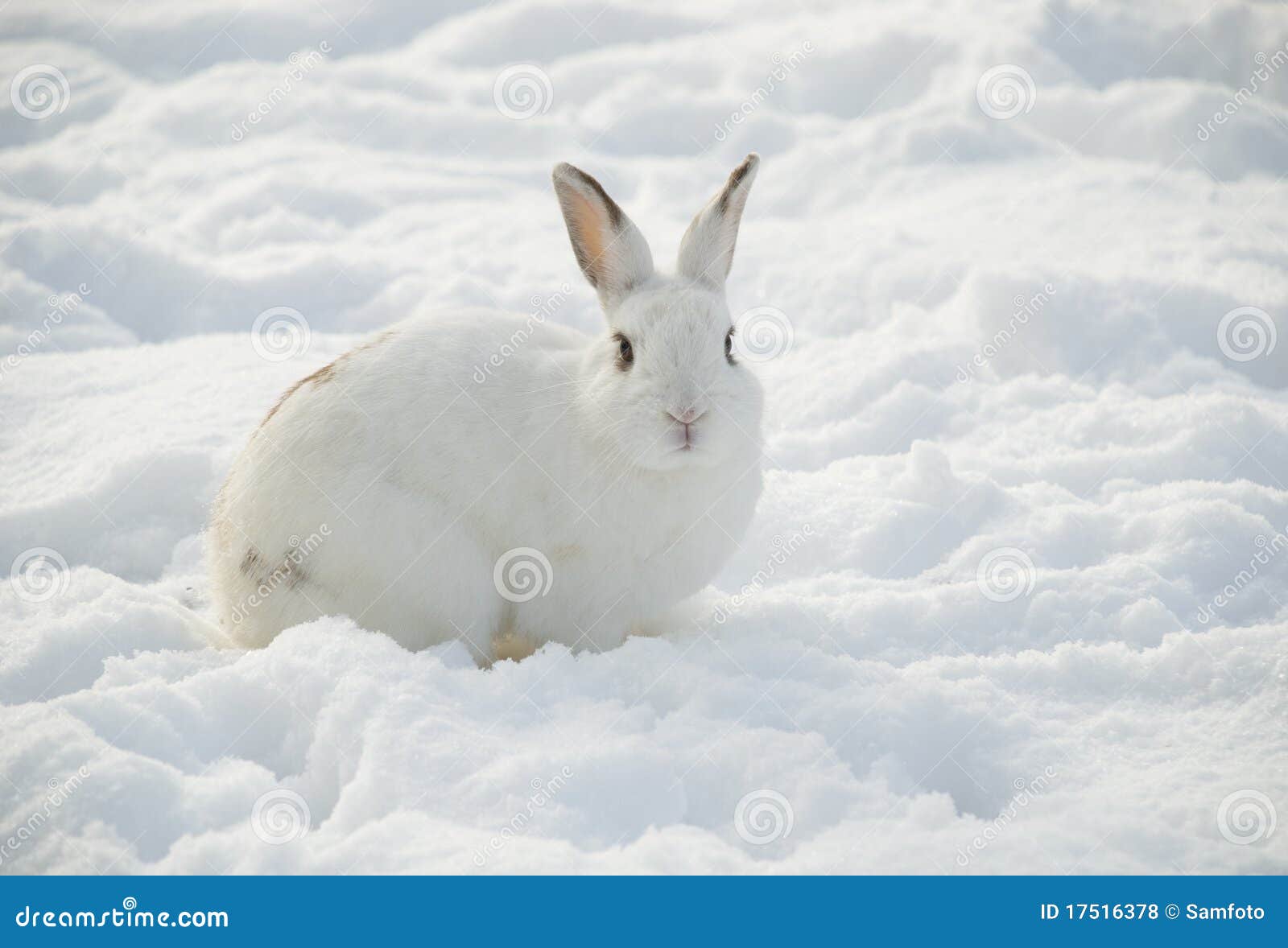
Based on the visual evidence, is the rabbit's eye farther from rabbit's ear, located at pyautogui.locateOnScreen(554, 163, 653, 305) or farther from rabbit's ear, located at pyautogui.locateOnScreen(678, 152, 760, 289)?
rabbit's ear, located at pyautogui.locateOnScreen(678, 152, 760, 289)

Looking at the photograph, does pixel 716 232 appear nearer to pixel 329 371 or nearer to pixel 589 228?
pixel 589 228

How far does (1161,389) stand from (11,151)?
28.8 feet

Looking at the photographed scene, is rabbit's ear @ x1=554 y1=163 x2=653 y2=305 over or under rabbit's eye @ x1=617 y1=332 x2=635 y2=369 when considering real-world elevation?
over

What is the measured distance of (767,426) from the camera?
5.26 m

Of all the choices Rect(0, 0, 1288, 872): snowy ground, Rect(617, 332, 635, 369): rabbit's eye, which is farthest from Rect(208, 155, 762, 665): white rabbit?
Rect(0, 0, 1288, 872): snowy ground

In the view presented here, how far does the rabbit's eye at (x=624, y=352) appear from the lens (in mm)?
4090

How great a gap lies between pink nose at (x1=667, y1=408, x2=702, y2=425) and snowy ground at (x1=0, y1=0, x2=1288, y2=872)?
32.9 inches

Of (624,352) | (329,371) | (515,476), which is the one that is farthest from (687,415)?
(329,371)

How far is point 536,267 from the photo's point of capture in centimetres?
787

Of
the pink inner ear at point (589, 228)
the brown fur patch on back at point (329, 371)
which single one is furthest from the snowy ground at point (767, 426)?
the pink inner ear at point (589, 228)

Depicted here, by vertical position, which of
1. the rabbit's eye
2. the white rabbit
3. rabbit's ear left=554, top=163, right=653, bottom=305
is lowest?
the white rabbit

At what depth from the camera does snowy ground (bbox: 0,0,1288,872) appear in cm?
318

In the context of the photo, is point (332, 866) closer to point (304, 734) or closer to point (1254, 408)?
point (304, 734)
